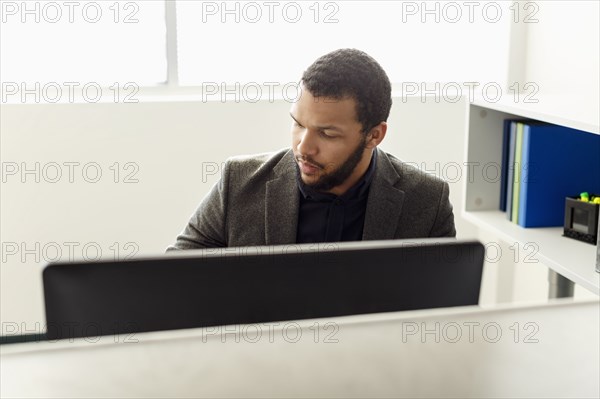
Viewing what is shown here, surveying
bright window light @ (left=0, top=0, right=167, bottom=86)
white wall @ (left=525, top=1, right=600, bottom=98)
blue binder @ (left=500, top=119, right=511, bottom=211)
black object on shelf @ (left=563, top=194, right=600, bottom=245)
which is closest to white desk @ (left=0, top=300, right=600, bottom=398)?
black object on shelf @ (left=563, top=194, right=600, bottom=245)

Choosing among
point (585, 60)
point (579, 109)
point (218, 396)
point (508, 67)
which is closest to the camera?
point (218, 396)

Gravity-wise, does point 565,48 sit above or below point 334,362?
above

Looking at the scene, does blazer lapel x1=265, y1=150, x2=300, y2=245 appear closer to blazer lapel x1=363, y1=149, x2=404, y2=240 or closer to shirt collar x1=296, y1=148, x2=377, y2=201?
shirt collar x1=296, y1=148, x2=377, y2=201

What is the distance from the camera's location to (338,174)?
68.6 inches

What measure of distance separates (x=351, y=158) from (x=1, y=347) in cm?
97

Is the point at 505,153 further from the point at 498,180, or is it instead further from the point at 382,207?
the point at 382,207

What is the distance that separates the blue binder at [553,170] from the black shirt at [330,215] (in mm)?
581

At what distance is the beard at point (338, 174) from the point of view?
1736mm

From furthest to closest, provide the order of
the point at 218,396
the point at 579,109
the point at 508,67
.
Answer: the point at 508,67
the point at 579,109
the point at 218,396

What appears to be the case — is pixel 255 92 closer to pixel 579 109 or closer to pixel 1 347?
Answer: pixel 579 109

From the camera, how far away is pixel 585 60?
259 centimetres

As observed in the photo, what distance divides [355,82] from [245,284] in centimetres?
91

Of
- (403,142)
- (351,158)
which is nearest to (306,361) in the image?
(351,158)

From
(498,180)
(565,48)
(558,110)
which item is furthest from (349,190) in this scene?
(565,48)
